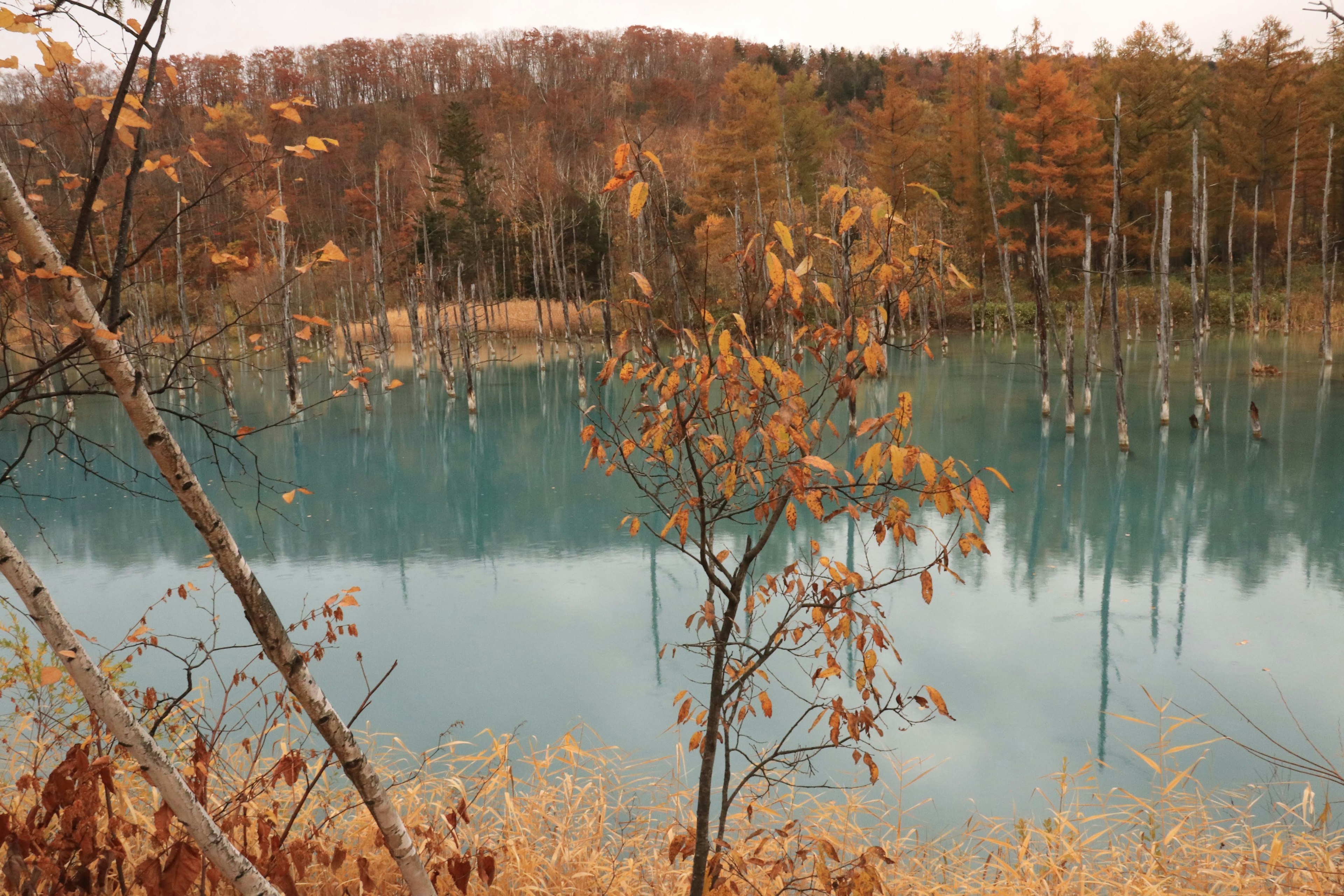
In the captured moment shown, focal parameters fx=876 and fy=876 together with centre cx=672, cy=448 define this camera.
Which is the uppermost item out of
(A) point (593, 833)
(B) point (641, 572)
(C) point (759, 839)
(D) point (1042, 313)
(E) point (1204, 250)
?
(E) point (1204, 250)

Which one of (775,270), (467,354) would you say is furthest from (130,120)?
(467,354)

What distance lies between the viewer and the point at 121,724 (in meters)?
1.71

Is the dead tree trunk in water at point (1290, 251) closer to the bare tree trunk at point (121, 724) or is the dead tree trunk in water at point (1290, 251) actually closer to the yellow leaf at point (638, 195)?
the yellow leaf at point (638, 195)

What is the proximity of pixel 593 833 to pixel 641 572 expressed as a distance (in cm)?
497

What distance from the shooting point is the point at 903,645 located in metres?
6.55

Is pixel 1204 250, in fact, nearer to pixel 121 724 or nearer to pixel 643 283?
pixel 643 283

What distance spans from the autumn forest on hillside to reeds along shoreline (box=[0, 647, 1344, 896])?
3 cm

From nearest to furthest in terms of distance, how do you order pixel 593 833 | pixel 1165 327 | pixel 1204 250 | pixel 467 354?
pixel 593 833
pixel 1165 327
pixel 1204 250
pixel 467 354

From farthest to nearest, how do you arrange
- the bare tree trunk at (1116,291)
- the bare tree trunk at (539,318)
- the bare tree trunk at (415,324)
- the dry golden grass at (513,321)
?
the dry golden grass at (513,321), the bare tree trunk at (539,318), the bare tree trunk at (415,324), the bare tree trunk at (1116,291)

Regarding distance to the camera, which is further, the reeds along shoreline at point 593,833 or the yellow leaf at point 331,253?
the reeds along shoreline at point 593,833

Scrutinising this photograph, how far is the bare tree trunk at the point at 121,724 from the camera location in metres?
1.69

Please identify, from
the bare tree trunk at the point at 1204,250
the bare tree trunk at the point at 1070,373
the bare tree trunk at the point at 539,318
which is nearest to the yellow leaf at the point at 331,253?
the bare tree trunk at the point at 1070,373

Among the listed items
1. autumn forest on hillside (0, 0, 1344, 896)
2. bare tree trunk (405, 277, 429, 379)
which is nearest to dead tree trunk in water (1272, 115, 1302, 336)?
autumn forest on hillside (0, 0, 1344, 896)

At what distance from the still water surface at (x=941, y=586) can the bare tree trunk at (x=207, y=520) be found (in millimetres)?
2330
